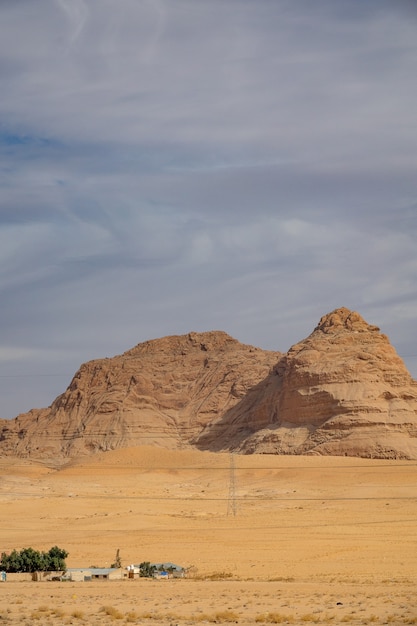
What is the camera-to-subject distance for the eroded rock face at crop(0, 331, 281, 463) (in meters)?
115

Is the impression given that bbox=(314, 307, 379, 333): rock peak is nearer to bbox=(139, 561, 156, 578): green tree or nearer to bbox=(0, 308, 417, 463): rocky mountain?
bbox=(0, 308, 417, 463): rocky mountain

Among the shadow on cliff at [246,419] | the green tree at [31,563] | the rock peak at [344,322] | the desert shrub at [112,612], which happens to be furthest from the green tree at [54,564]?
the rock peak at [344,322]

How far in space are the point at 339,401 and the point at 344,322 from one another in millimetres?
15494

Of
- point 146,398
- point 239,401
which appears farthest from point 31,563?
point 146,398

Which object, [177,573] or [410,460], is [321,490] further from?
[177,573]

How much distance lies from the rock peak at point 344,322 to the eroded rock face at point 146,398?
16.3 meters

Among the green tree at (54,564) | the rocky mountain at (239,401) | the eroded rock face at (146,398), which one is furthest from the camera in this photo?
the eroded rock face at (146,398)

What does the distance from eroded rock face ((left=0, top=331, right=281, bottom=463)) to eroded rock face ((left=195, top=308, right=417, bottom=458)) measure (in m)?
13.9

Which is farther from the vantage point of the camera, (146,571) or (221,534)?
(221,534)

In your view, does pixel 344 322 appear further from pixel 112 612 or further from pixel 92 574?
pixel 112 612

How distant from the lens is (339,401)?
89.0m

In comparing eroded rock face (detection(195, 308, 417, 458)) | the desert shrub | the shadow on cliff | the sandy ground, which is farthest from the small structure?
the shadow on cliff

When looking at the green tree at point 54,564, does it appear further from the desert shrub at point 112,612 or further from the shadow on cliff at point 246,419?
the shadow on cliff at point 246,419

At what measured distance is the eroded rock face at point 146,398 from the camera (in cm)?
11475
